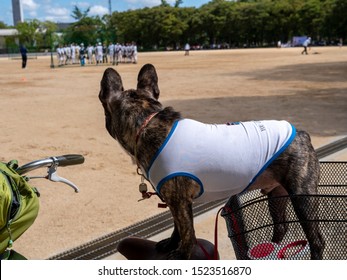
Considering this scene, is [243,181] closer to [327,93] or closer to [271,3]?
[327,93]

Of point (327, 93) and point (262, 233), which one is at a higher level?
point (262, 233)

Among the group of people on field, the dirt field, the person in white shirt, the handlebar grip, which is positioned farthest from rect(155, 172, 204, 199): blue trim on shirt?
the person in white shirt

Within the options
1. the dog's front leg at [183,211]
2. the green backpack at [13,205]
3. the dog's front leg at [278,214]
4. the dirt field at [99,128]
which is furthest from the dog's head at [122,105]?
the dirt field at [99,128]

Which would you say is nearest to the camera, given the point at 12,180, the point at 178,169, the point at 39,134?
the point at 12,180

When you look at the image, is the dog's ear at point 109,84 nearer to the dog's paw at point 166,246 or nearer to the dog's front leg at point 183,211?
the dog's front leg at point 183,211

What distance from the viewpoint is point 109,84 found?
2.02 meters

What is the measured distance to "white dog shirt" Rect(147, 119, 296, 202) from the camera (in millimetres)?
1927

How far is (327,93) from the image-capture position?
14.2 metres

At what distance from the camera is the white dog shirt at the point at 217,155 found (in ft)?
6.32

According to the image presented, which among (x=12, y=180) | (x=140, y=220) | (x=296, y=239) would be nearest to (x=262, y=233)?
(x=296, y=239)

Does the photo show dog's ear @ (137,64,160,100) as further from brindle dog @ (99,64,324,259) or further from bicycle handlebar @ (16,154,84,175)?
bicycle handlebar @ (16,154,84,175)

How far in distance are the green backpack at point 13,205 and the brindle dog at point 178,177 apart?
49 cm

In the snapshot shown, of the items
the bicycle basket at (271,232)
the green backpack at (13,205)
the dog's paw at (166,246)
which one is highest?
the green backpack at (13,205)

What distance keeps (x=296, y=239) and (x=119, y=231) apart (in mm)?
2520
